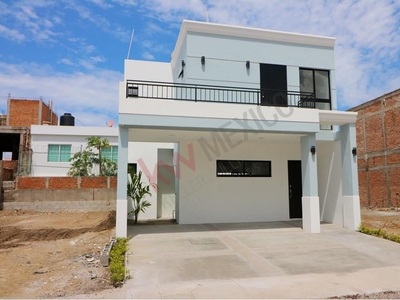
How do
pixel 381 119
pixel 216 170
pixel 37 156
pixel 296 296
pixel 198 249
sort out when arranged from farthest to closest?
pixel 37 156, pixel 381 119, pixel 216 170, pixel 198 249, pixel 296 296

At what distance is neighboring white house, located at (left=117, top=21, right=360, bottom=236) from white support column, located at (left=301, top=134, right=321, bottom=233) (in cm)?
3

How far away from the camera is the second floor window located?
1191 centimetres

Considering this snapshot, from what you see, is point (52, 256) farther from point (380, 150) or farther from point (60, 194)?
point (380, 150)

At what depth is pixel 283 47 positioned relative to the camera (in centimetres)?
1196

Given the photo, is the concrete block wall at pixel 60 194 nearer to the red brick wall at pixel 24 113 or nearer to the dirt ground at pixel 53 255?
the dirt ground at pixel 53 255

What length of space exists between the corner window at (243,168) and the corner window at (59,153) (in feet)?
40.5

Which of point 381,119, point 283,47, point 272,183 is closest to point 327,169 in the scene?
point 272,183

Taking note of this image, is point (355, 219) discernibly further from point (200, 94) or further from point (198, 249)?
point (200, 94)

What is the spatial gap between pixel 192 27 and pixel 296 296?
9.60 meters

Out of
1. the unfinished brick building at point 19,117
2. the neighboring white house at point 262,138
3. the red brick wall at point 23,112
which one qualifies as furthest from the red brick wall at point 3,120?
the neighboring white house at point 262,138

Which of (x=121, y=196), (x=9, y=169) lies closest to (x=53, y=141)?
(x=9, y=169)

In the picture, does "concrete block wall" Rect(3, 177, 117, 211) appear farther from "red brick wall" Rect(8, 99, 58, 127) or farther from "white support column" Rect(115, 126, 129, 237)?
"red brick wall" Rect(8, 99, 58, 127)

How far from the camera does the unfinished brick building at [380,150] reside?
671 inches

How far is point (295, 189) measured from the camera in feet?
40.3
